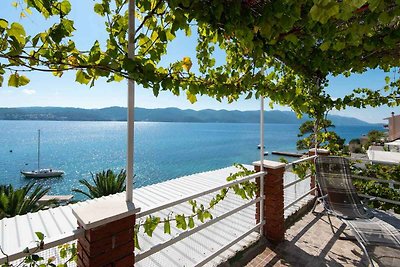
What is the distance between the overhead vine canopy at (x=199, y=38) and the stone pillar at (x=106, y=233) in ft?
2.81

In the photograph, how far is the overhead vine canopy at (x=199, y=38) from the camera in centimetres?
111

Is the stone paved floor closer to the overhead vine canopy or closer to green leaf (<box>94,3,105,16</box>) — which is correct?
the overhead vine canopy

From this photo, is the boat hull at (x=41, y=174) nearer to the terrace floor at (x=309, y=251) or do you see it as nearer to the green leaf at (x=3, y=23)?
the terrace floor at (x=309, y=251)

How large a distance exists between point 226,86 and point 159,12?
0.89 m

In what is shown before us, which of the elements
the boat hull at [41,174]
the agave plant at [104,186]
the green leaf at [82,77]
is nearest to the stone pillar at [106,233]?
the green leaf at [82,77]

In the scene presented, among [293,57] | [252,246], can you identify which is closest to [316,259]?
[252,246]

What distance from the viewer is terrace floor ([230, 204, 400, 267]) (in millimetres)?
2598

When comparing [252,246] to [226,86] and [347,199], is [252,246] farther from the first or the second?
[226,86]

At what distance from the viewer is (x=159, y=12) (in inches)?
58.6

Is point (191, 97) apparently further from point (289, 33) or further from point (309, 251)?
point (309, 251)

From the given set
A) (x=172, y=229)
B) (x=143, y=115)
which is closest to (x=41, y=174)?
(x=172, y=229)

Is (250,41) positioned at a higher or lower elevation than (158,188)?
higher

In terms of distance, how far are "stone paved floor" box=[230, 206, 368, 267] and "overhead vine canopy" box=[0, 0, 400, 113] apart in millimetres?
1944

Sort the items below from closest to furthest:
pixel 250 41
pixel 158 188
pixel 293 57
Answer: pixel 250 41 → pixel 293 57 → pixel 158 188
